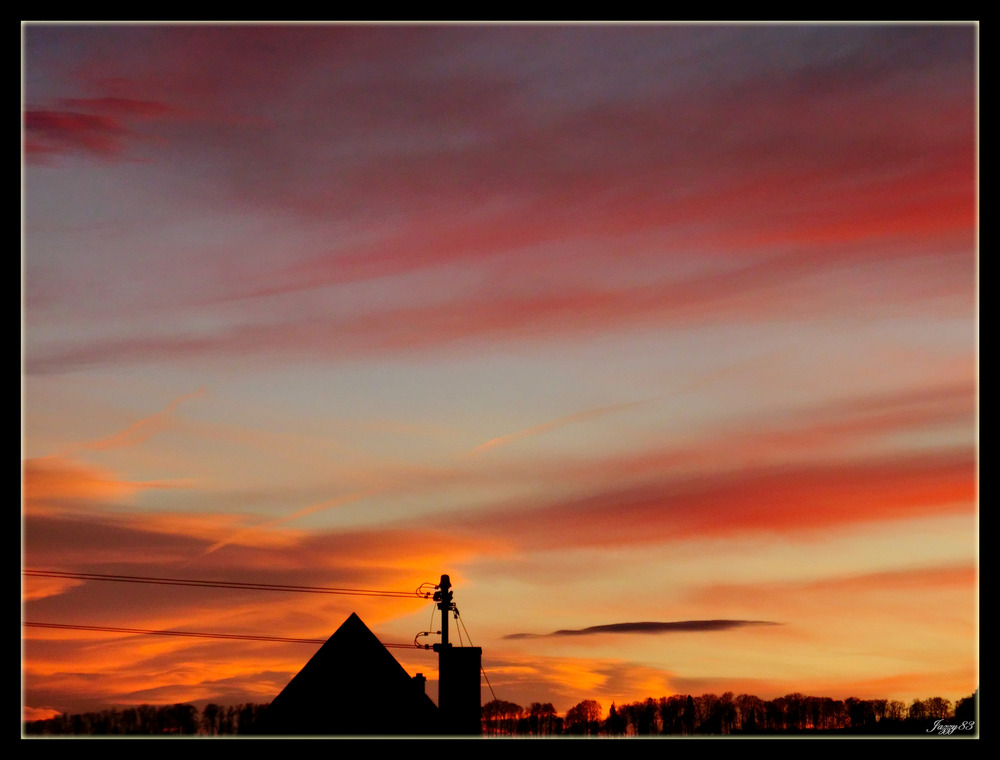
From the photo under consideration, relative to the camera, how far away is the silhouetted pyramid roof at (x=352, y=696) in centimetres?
3108

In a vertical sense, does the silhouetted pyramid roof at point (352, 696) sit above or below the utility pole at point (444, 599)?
below

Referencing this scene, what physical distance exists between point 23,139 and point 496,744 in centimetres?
777

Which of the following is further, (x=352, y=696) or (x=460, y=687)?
(x=460, y=687)

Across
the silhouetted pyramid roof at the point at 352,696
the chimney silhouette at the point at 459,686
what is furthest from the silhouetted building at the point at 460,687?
the silhouetted pyramid roof at the point at 352,696

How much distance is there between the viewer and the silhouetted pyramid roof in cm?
3108

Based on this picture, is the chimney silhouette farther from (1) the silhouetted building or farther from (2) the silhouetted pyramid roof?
(2) the silhouetted pyramid roof

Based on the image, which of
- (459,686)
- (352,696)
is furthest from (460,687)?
(352,696)

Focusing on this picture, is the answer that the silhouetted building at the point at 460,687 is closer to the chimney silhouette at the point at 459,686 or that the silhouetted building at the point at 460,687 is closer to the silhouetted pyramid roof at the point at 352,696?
the chimney silhouette at the point at 459,686

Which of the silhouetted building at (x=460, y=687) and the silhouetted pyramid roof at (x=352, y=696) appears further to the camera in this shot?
the silhouetted building at (x=460, y=687)

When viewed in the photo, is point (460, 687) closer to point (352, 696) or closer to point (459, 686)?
point (459, 686)

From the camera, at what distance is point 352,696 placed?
31703 millimetres
